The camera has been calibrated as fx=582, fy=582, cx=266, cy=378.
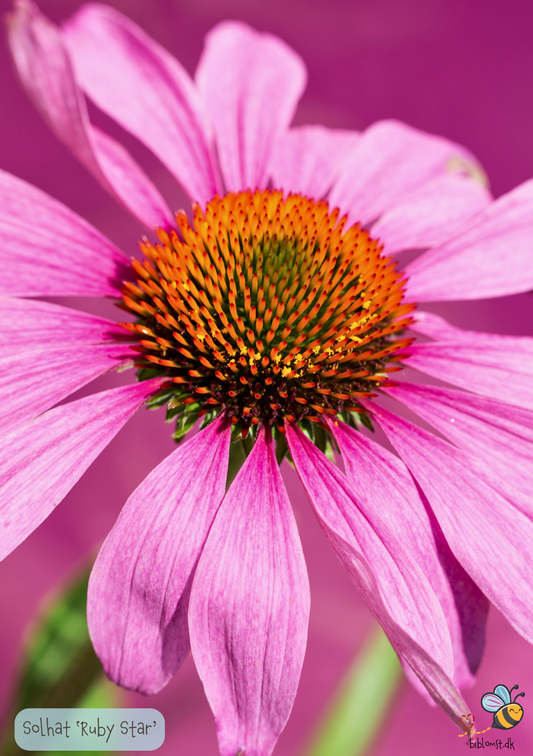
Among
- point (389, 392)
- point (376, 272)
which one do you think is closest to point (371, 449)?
point (389, 392)

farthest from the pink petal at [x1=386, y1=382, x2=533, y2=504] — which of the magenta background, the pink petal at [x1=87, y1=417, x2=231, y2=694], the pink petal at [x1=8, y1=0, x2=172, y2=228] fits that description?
the magenta background

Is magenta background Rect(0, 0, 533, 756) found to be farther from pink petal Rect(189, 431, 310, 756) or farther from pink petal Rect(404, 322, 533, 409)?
pink petal Rect(189, 431, 310, 756)

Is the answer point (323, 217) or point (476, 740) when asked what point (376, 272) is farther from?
point (476, 740)

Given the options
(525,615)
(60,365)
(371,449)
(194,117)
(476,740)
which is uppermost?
(194,117)

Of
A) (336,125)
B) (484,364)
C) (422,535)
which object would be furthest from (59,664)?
(336,125)

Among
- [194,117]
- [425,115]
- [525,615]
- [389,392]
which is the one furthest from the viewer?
[425,115]

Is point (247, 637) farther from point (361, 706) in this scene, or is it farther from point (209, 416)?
point (361, 706)

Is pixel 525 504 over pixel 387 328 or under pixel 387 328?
under

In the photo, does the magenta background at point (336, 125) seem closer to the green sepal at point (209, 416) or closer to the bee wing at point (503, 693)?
the bee wing at point (503, 693)
